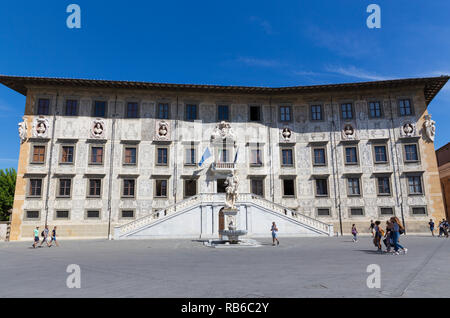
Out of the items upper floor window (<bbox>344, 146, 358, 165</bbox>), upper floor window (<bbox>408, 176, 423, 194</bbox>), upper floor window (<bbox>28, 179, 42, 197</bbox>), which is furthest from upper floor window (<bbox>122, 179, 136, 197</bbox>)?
upper floor window (<bbox>408, 176, 423, 194</bbox>)

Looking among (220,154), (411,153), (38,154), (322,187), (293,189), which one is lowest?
(293,189)

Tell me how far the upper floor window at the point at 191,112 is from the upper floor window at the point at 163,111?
1.98m

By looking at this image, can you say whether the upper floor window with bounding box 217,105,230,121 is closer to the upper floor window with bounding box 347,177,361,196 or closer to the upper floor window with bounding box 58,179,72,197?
the upper floor window with bounding box 347,177,361,196

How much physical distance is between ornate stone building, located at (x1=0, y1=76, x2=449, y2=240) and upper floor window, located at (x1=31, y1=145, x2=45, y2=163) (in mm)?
91

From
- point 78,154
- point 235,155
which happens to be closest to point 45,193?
point 78,154

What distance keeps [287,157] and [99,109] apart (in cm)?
1895

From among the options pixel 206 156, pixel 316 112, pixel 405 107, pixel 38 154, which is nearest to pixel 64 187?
pixel 38 154

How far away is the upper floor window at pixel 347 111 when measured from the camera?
95.6 ft

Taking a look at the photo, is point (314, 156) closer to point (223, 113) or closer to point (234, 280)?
point (223, 113)

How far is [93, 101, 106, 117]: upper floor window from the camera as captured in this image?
91.2ft

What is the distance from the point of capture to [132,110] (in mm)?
28328

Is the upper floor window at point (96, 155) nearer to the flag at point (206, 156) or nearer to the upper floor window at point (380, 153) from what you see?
the flag at point (206, 156)

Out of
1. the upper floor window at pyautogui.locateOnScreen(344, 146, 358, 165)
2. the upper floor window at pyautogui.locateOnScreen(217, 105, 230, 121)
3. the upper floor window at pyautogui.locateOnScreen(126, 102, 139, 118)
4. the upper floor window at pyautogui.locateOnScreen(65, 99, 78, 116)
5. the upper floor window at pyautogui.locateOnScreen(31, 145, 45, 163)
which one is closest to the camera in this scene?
the upper floor window at pyautogui.locateOnScreen(31, 145, 45, 163)
